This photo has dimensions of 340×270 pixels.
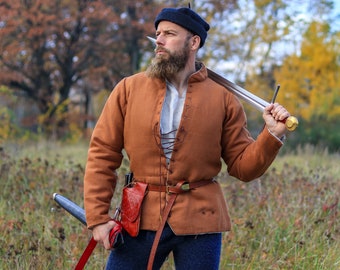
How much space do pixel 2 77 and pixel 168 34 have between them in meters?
14.2

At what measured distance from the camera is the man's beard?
2756mm

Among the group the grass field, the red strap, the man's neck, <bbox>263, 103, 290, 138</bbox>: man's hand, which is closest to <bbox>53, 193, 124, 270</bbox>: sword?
the red strap

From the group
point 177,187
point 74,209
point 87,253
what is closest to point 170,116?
point 177,187

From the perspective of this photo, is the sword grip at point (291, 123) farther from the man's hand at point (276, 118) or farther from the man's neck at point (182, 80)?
the man's neck at point (182, 80)

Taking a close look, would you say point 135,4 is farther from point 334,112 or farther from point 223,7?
point 334,112

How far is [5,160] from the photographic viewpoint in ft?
24.0

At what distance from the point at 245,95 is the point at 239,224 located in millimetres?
2362

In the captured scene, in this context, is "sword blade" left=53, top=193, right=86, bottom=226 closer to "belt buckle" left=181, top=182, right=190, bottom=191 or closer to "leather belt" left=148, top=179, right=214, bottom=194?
"leather belt" left=148, top=179, right=214, bottom=194

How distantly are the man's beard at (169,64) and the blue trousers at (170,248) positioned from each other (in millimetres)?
718

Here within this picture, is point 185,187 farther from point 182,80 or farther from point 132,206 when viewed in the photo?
point 182,80

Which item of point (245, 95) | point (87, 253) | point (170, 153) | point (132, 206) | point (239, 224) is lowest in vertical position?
point (239, 224)

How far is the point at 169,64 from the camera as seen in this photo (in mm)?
2754

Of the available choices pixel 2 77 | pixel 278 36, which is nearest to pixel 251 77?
pixel 278 36

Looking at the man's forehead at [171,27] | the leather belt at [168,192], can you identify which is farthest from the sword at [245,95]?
the leather belt at [168,192]
